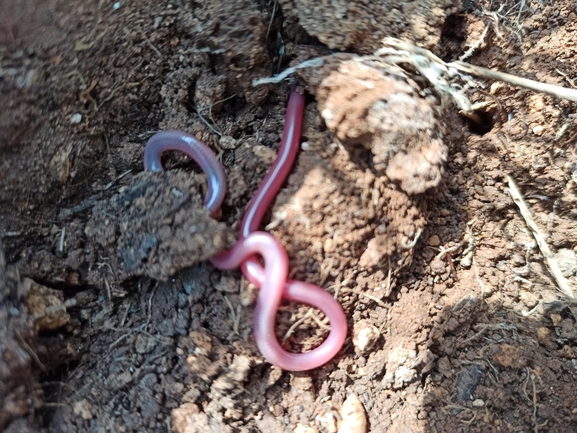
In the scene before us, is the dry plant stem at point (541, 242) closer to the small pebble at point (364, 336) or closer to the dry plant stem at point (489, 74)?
the dry plant stem at point (489, 74)

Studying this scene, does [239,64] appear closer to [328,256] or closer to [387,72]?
[387,72]

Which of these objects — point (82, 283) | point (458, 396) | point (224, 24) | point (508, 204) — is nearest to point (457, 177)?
point (508, 204)

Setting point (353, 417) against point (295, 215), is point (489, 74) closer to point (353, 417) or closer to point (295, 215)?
point (295, 215)

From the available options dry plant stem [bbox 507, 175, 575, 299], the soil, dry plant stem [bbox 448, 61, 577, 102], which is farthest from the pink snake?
dry plant stem [bbox 507, 175, 575, 299]

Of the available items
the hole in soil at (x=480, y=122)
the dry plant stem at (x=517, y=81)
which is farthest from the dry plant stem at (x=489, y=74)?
the hole in soil at (x=480, y=122)

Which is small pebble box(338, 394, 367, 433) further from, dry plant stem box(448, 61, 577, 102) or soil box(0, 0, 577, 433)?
dry plant stem box(448, 61, 577, 102)

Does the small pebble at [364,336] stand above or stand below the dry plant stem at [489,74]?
below

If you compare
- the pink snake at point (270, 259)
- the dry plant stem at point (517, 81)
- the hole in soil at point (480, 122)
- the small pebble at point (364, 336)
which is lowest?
the small pebble at point (364, 336)
